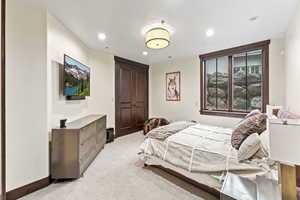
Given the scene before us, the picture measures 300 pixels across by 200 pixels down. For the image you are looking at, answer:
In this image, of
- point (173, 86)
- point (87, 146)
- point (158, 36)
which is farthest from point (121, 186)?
point (173, 86)

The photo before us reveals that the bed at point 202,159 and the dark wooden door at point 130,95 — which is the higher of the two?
the dark wooden door at point 130,95

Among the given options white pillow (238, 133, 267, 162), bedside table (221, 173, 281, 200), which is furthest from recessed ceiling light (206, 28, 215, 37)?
bedside table (221, 173, 281, 200)

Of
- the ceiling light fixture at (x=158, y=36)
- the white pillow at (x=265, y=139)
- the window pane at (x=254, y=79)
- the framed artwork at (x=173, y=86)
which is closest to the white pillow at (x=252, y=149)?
the white pillow at (x=265, y=139)

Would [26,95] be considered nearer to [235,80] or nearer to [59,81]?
[59,81]

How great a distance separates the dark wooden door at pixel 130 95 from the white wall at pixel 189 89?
43 cm

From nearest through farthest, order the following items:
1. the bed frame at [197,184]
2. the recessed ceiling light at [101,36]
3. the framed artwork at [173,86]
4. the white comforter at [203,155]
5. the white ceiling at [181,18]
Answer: the white comforter at [203,155] < the bed frame at [197,184] < the white ceiling at [181,18] < the recessed ceiling light at [101,36] < the framed artwork at [173,86]

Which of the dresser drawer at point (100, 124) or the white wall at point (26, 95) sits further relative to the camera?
the dresser drawer at point (100, 124)

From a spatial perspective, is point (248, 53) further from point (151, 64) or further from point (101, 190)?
point (101, 190)

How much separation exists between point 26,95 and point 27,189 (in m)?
1.27

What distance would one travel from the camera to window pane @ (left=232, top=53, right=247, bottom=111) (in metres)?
3.88

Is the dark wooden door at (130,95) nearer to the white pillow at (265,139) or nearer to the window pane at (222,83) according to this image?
the window pane at (222,83)

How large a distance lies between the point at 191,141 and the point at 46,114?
7.37 feet

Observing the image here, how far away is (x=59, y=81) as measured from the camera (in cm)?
266

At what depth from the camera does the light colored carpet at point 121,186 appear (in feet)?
6.42
